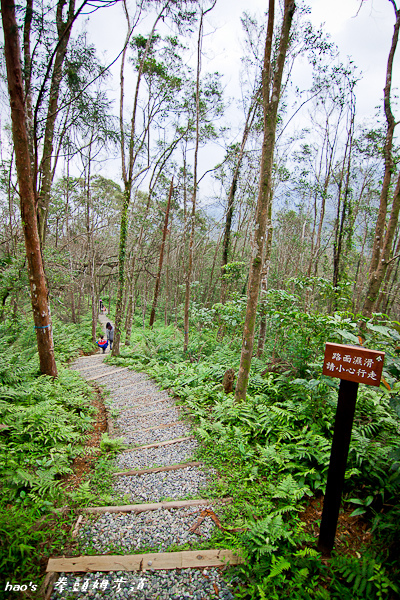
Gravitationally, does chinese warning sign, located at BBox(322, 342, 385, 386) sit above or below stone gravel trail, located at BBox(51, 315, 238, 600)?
above

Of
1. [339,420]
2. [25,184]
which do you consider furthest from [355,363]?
[25,184]

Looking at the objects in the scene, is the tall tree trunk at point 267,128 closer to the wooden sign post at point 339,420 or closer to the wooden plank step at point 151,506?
the wooden sign post at point 339,420

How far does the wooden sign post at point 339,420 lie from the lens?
2.16 meters

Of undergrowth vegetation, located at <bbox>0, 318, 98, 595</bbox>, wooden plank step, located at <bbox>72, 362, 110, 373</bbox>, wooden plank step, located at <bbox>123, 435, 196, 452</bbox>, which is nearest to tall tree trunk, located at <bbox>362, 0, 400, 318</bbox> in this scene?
wooden plank step, located at <bbox>123, 435, 196, 452</bbox>

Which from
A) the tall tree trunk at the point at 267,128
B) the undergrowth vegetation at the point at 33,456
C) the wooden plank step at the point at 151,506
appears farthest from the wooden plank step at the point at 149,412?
the tall tree trunk at the point at 267,128

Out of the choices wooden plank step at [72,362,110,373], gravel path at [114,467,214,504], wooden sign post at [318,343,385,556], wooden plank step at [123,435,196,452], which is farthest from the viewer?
wooden plank step at [72,362,110,373]

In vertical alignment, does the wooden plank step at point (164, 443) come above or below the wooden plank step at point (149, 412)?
above

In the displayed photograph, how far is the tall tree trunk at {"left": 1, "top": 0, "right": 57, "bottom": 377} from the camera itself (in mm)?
4355

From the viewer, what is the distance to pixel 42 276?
5.23 meters

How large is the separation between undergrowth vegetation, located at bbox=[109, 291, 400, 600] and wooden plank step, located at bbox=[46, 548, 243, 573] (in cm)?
19

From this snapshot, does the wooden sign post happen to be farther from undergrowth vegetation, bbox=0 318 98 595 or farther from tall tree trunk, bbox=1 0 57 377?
tall tree trunk, bbox=1 0 57 377

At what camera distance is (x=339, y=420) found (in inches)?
89.8

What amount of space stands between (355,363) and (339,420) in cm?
56

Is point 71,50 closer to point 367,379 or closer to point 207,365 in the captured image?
point 207,365
